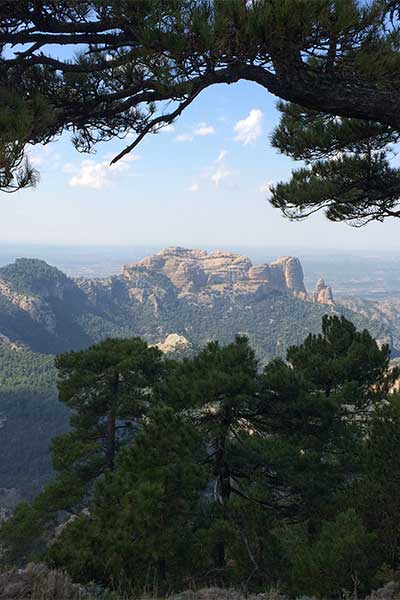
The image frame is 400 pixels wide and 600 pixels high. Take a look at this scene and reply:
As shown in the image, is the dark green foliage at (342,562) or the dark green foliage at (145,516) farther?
the dark green foliage at (145,516)

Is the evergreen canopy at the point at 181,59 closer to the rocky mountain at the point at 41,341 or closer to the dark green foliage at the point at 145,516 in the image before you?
the dark green foliage at the point at 145,516

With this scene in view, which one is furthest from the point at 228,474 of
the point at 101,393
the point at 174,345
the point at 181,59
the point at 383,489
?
the point at 174,345

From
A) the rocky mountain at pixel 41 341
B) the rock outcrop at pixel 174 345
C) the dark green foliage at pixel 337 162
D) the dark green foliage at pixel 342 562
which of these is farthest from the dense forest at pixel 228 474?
the rock outcrop at pixel 174 345

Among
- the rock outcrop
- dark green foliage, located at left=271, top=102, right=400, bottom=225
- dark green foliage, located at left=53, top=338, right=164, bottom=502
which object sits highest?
dark green foliage, located at left=271, top=102, right=400, bottom=225

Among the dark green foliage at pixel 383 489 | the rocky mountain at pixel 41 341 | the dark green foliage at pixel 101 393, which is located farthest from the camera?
the rocky mountain at pixel 41 341

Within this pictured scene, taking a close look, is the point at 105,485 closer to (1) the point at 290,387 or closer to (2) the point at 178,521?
(2) the point at 178,521

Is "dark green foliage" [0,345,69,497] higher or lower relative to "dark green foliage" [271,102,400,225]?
lower

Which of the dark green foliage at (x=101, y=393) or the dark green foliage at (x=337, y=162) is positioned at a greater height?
the dark green foliage at (x=337, y=162)

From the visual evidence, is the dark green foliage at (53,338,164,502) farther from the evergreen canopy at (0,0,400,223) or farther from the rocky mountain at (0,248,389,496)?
the rocky mountain at (0,248,389,496)

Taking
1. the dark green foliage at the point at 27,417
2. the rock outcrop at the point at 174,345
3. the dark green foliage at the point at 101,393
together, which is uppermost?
the dark green foliage at the point at 101,393

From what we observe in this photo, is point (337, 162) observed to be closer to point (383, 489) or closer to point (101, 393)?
point (383, 489)

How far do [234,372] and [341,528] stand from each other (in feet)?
13.7

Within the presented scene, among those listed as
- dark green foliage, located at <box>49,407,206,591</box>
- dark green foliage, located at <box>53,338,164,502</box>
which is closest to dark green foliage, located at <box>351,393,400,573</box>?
dark green foliage, located at <box>49,407,206,591</box>

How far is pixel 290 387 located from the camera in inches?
382
